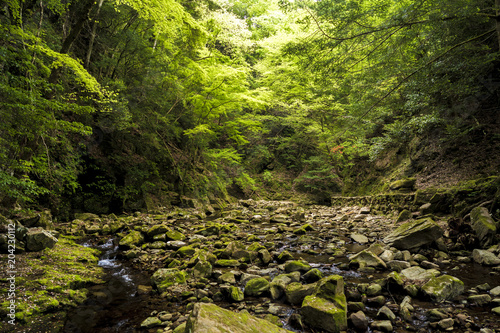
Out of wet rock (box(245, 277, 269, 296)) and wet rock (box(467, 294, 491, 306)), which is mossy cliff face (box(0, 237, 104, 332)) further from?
wet rock (box(467, 294, 491, 306))

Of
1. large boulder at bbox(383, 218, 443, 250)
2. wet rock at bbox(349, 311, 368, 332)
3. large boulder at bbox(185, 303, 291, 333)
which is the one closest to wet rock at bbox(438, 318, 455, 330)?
wet rock at bbox(349, 311, 368, 332)

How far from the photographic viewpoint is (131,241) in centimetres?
532

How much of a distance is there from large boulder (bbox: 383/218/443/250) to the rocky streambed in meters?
0.02

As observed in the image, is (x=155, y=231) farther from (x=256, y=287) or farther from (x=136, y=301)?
(x=256, y=287)

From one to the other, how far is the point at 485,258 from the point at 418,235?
94 centimetres

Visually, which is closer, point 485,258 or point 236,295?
point 236,295

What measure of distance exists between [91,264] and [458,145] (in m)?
10.5

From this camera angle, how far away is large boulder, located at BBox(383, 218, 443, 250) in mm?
4398

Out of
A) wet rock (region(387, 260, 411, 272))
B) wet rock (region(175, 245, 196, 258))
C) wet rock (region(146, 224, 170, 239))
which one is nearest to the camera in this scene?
wet rock (region(387, 260, 411, 272))

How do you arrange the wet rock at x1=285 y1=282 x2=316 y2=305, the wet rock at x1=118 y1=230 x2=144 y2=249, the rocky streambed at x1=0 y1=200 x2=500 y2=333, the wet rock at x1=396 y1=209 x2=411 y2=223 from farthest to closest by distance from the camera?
the wet rock at x1=396 y1=209 x2=411 y2=223
the wet rock at x1=118 y1=230 x2=144 y2=249
the wet rock at x1=285 y1=282 x2=316 y2=305
the rocky streambed at x1=0 y1=200 x2=500 y2=333

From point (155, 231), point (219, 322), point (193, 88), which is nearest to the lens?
point (219, 322)

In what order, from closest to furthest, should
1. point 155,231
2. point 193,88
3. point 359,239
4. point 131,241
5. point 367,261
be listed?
1. point 367,261
2. point 131,241
3. point 359,239
4. point 155,231
5. point 193,88

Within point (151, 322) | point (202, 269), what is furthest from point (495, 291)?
point (151, 322)

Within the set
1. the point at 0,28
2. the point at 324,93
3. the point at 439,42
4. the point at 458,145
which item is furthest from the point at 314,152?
the point at 0,28
